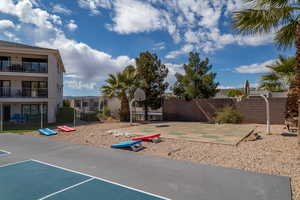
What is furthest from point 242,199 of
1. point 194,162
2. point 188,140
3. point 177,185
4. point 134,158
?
point 188,140

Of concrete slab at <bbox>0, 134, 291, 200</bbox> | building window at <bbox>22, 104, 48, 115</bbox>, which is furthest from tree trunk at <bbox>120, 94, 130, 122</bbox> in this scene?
concrete slab at <bbox>0, 134, 291, 200</bbox>

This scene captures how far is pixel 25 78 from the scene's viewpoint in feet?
56.9

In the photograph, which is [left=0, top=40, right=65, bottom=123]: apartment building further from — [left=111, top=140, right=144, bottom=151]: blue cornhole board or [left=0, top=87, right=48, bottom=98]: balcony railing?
[left=111, top=140, right=144, bottom=151]: blue cornhole board

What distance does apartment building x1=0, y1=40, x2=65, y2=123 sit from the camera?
1595cm

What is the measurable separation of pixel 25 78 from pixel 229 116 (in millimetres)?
20027

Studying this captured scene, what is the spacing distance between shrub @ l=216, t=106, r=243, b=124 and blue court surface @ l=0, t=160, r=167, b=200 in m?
12.0

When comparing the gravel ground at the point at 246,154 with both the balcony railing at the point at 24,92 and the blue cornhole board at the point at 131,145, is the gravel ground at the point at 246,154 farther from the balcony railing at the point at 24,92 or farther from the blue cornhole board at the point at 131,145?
the balcony railing at the point at 24,92

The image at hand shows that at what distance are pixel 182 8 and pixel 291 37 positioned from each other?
601 centimetres

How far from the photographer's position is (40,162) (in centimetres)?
523

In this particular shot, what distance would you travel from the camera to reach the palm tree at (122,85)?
1574 cm

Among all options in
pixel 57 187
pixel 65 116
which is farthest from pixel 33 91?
pixel 57 187

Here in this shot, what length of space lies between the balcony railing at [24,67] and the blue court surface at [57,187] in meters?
14.9

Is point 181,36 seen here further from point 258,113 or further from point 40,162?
point 40,162

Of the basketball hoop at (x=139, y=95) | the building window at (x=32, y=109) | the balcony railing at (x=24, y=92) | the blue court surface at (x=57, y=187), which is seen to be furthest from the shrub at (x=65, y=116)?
the blue court surface at (x=57, y=187)
